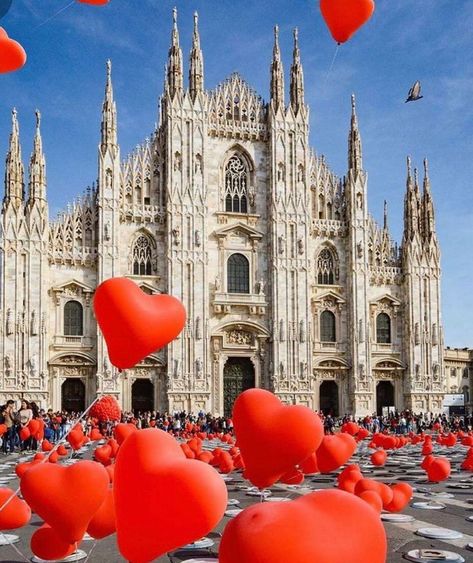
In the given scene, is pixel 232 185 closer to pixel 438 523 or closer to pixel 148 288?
pixel 148 288

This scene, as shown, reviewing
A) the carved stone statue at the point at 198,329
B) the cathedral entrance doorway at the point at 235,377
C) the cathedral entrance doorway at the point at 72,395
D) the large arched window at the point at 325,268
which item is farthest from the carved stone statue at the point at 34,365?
the large arched window at the point at 325,268

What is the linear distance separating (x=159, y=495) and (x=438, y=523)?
19.3ft

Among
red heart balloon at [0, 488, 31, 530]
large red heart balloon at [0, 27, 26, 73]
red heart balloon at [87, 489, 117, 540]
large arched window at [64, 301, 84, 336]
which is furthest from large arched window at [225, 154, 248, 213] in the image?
red heart balloon at [87, 489, 117, 540]

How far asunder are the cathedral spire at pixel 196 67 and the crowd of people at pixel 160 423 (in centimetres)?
1677

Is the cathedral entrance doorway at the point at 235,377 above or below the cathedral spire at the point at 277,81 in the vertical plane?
below

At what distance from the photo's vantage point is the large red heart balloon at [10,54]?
6117mm

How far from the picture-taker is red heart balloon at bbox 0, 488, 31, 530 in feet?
22.6

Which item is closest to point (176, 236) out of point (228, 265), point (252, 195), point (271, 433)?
point (228, 265)

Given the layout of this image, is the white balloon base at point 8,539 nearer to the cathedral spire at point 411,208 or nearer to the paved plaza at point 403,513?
the paved plaza at point 403,513

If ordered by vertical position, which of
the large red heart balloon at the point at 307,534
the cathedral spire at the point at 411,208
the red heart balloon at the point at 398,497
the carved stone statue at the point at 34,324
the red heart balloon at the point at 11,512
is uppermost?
the cathedral spire at the point at 411,208

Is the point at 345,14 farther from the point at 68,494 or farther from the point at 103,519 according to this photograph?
the point at 103,519

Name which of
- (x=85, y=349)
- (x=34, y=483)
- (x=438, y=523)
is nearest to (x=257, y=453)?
(x=34, y=483)

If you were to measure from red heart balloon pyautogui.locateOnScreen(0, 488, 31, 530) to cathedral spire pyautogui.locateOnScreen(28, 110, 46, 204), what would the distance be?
29.3 metres

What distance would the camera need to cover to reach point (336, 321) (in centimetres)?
3878
